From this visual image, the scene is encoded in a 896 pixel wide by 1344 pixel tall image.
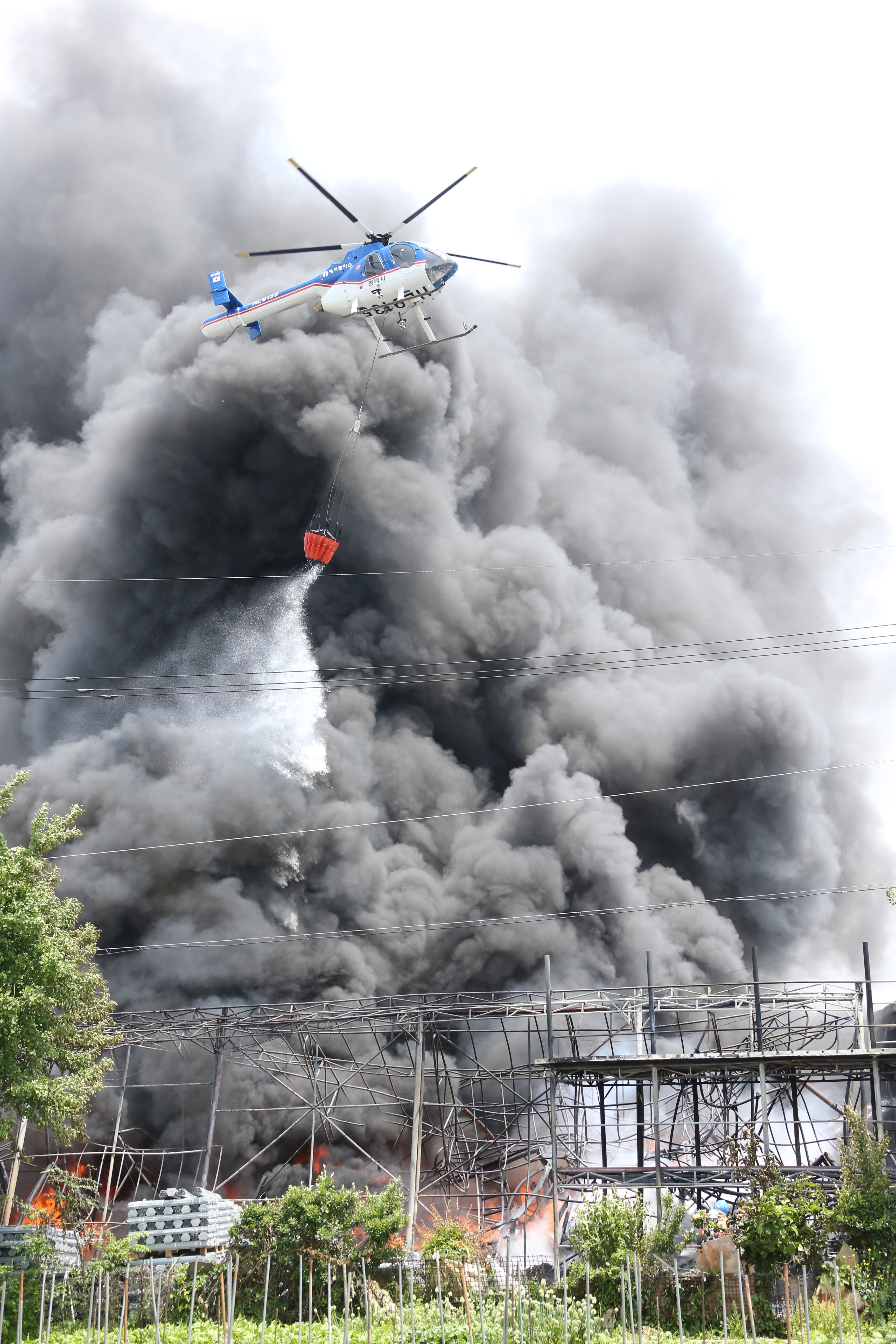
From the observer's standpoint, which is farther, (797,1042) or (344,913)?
(344,913)

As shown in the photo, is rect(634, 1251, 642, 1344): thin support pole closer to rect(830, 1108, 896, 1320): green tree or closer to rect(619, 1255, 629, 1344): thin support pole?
rect(619, 1255, 629, 1344): thin support pole

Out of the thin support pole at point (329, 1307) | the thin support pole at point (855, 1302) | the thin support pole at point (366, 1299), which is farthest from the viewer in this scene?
the thin support pole at point (329, 1307)

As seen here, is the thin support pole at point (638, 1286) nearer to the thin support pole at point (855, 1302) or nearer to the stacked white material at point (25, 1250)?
the thin support pole at point (855, 1302)

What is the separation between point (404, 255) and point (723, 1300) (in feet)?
98.9

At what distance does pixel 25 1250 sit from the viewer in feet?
58.3

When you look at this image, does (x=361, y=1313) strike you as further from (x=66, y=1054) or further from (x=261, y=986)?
(x=261, y=986)

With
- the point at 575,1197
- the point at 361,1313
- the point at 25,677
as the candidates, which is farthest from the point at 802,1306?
the point at 25,677

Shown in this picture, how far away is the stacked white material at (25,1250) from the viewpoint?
17.8 meters

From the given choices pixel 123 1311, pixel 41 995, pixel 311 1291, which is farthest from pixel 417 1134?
pixel 123 1311

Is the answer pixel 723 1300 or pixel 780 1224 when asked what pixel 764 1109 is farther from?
pixel 723 1300

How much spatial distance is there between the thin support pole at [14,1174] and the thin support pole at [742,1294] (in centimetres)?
1333

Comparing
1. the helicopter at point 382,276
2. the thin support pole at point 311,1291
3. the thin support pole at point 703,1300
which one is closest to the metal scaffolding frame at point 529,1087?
the thin support pole at point 703,1300

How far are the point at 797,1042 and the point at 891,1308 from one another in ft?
52.6

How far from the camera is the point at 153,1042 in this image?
99.9 feet
